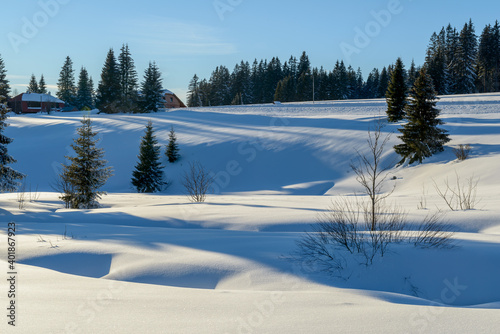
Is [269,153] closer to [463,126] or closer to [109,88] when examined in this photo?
[463,126]

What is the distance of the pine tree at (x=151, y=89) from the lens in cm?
5547

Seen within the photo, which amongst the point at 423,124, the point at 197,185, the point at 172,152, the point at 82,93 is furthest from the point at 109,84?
the point at 423,124

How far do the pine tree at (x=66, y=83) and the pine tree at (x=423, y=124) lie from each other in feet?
277

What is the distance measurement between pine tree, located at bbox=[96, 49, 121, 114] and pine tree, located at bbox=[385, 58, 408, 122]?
44478 mm

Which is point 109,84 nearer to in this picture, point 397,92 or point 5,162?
point 397,92

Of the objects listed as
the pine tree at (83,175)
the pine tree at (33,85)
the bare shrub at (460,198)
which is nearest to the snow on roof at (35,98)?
the pine tree at (33,85)

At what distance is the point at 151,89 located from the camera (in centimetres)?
5644

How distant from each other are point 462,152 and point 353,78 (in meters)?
71.6

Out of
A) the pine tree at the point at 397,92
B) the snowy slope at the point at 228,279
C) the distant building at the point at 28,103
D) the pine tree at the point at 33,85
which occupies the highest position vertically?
the pine tree at the point at 33,85

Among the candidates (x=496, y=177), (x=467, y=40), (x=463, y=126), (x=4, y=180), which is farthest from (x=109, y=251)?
(x=467, y=40)

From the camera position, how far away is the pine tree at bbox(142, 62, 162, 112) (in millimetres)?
55469

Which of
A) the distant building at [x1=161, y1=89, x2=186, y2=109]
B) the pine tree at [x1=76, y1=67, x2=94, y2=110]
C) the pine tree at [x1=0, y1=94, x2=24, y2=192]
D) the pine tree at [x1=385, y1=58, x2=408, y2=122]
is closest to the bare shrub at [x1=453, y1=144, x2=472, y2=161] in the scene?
the pine tree at [x1=385, y1=58, x2=408, y2=122]

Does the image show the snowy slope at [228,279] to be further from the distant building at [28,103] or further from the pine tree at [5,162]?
the distant building at [28,103]

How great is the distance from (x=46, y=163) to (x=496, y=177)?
35.2 m
